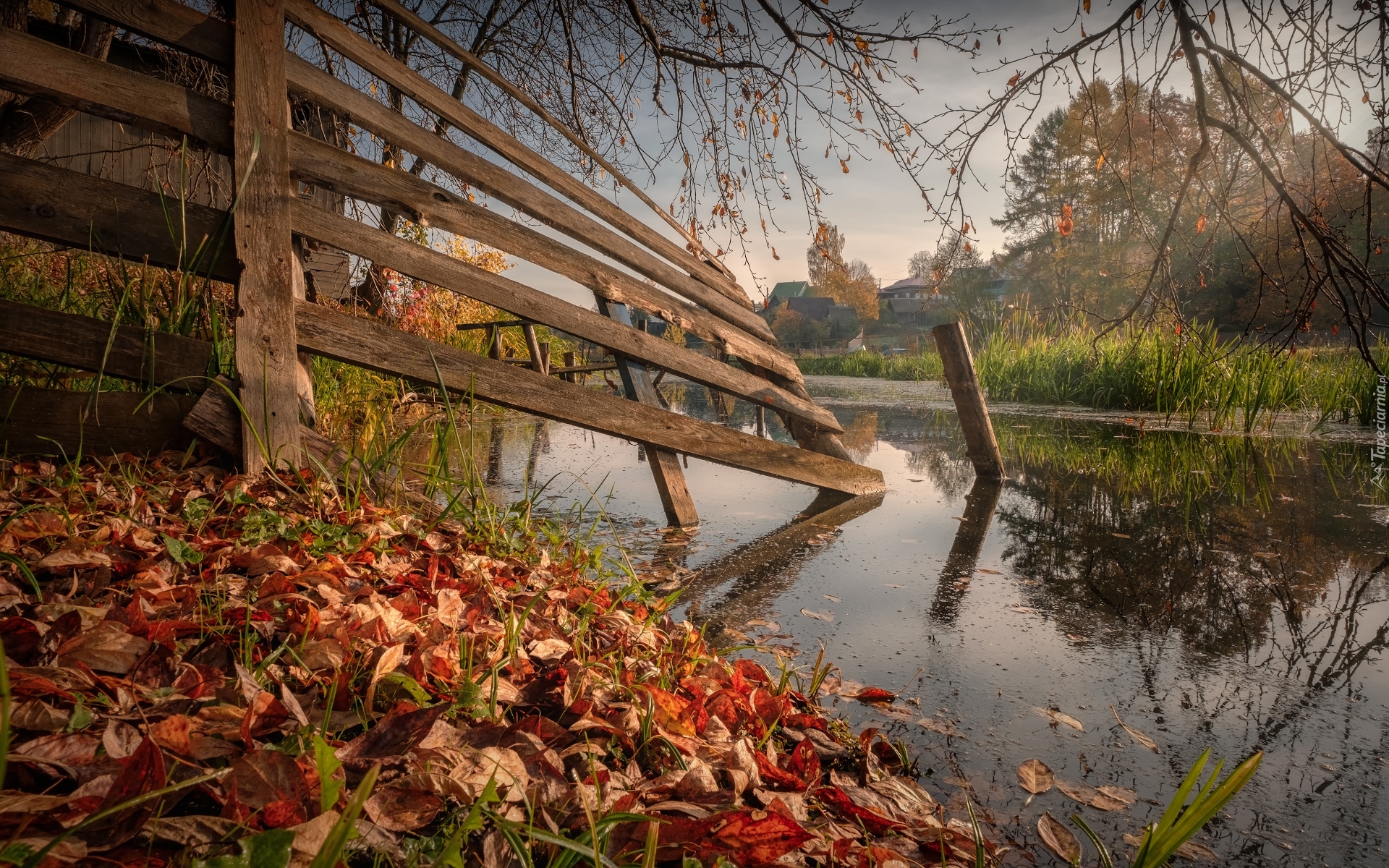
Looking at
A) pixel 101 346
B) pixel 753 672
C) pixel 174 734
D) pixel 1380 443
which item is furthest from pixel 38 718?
pixel 1380 443

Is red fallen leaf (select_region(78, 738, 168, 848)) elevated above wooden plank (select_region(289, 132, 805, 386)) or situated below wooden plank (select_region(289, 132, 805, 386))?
below

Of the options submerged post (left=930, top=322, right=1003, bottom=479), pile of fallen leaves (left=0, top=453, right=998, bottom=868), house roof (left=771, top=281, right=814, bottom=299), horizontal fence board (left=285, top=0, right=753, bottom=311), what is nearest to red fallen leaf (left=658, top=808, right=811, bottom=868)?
pile of fallen leaves (left=0, top=453, right=998, bottom=868)

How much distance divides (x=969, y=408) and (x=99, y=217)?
5.06 metres

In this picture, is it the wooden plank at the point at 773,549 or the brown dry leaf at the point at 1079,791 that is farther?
the wooden plank at the point at 773,549

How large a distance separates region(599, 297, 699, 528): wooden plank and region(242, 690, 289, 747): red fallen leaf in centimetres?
247

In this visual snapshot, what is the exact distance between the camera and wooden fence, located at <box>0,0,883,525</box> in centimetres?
217

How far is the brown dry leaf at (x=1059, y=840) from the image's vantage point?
49.9 inches

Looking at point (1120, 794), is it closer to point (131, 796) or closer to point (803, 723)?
point (803, 723)

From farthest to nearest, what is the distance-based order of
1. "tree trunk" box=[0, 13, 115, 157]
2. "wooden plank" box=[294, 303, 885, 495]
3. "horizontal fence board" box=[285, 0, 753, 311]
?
1. "tree trunk" box=[0, 13, 115, 157]
2. "horizontal fence board" box=[285, 0, 753, 311]
3. "wooden plank" box=[294, 303, 885, 495]

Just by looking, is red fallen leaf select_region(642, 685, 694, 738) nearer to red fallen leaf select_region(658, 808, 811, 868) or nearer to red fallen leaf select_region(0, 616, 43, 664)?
red fallen leaf select_region(658, 808, 811, 868)

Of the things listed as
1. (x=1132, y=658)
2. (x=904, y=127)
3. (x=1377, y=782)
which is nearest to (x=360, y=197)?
(x=904, y=127)

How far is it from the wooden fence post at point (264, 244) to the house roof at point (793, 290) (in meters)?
77.2

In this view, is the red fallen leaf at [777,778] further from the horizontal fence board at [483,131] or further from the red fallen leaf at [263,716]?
the horizontal fence board at [483,131]

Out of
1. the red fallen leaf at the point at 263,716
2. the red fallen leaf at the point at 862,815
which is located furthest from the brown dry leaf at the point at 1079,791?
the red fallen leaf at the point at 263,716
